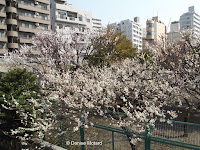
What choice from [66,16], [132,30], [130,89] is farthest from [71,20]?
[130,89]

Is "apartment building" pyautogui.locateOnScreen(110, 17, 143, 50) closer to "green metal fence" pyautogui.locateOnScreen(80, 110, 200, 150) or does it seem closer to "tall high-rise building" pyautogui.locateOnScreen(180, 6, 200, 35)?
"tall high-rise building" pyautogui.locateOnScreen(180, 6, 200, 35)

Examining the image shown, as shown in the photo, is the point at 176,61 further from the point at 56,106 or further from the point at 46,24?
the point at 46,24

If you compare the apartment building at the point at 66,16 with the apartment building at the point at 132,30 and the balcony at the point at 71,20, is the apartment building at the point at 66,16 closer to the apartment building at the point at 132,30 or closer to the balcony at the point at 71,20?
the balcony at the point at 71,20

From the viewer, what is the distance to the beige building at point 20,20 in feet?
96.2

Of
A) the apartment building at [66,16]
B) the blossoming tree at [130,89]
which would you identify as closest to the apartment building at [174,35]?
the blossoming tree at [130,89]

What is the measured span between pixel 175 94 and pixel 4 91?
693 centimetres

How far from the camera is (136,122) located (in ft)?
15.0

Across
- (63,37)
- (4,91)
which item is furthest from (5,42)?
(4,91)

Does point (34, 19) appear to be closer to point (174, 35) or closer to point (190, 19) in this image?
point (174, 35)

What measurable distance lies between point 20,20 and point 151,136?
114ft

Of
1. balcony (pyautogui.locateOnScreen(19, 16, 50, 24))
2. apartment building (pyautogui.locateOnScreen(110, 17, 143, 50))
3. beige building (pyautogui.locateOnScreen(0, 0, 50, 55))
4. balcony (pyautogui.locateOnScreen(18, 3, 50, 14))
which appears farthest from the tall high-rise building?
beige building (pyautogui.locateOnScreen(0, 0, 50, 55))

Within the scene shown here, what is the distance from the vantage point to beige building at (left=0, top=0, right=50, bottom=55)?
29.3 m

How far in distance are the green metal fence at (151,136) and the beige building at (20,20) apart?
1162 inches

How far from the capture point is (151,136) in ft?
12.5
